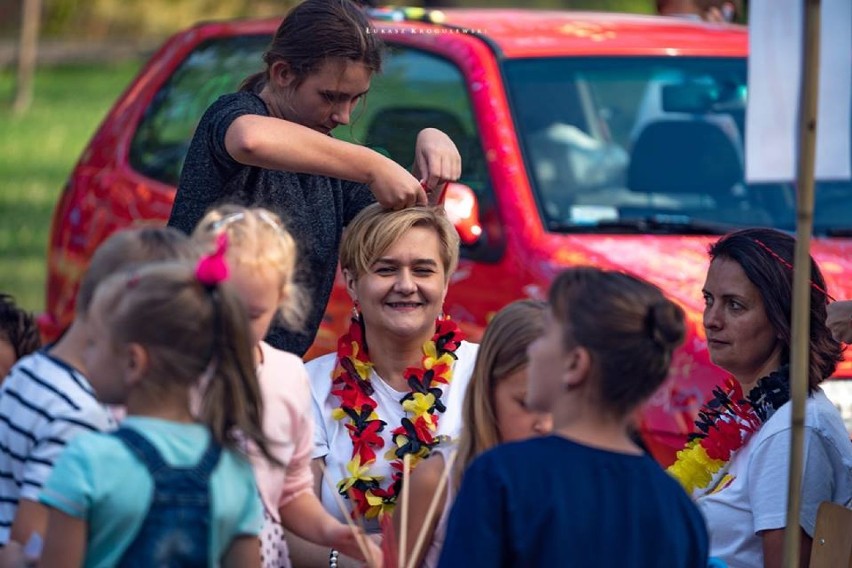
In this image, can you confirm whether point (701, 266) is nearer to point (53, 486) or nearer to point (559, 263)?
point (559, 263)

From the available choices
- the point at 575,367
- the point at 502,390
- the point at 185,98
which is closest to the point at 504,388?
the point at 502,390

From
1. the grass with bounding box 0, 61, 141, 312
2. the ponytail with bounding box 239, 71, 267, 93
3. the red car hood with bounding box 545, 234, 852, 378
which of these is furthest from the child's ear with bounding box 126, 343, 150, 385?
the grass with bounding box 0, 61, 141, 312

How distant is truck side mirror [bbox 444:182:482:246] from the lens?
196 inches

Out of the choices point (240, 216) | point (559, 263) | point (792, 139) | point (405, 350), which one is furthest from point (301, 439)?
point (559, 263)

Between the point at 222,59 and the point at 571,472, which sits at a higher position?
the point at 222,59

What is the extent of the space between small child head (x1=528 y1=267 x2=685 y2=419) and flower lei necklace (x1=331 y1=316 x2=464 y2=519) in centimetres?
105

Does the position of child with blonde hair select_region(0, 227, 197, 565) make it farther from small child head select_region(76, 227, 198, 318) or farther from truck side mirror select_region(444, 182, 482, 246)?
truck side mirror select_region(444, 182, 482, 246)

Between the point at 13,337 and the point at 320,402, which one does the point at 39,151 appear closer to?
the point at 13,337

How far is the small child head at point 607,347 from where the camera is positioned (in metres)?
2.71

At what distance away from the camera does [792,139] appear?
304cm

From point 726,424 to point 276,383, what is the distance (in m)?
1.18

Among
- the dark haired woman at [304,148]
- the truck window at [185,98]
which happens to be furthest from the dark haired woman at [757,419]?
the truck window at [185,98]

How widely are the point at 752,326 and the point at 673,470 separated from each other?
43 centimetres

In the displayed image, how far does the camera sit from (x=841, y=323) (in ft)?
12.8
